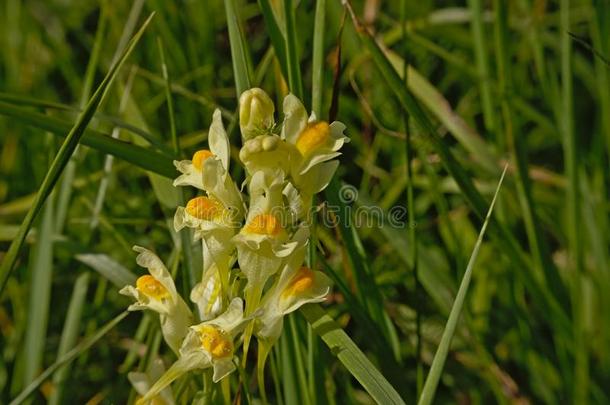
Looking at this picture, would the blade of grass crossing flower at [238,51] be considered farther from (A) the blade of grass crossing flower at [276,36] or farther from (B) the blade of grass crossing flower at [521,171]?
(B) the blade of grass crossing flower at [521,171]

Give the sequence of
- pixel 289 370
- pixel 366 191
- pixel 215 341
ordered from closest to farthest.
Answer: pixel 215 341 < pixel 289 370 < pixel 366 191

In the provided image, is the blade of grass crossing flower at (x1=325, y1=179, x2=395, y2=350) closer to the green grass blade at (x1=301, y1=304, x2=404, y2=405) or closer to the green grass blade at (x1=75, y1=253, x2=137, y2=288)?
the green grass blade at (x1=301, y1=304, x2=404, y2=405)

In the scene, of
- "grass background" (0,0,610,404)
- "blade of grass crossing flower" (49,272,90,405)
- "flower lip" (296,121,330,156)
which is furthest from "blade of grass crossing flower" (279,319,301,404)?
"blade of grass crossing flower" (49,272,90,405)

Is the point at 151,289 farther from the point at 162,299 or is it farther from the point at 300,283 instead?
the point at 300,283

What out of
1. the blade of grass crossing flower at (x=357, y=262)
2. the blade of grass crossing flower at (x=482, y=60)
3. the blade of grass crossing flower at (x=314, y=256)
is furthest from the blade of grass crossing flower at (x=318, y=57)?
the blade of grass crossing flower at (x=482, y=60)

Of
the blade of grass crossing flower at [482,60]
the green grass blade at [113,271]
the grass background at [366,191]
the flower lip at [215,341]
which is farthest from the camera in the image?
the blade of grass crossing flower at [482,60]

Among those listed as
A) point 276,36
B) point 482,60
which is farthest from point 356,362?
point 482,60

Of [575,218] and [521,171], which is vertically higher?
[521,171]
